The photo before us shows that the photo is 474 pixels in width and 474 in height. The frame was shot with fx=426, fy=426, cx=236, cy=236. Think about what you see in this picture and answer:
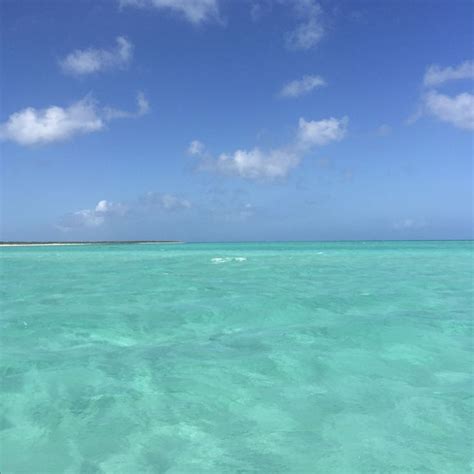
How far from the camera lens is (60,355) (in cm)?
755

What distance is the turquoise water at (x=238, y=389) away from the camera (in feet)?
13.8

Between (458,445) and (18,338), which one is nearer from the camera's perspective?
(458,445)


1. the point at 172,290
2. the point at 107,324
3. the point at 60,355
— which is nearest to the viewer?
the point at 60,355

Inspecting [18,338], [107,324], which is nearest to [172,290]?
[107,324]

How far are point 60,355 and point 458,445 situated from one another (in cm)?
626

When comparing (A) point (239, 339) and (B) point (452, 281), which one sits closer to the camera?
(A) point (239, 339)

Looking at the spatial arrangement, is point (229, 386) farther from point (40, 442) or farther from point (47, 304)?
point (47, 304)

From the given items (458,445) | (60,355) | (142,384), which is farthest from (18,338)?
(458,445)

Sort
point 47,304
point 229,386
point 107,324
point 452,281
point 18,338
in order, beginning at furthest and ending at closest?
1. point 452,281
2. point 47,304
3. point 107,324
4. point 18,338
5. point 229,386

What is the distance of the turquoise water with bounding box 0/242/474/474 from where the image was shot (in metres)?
4.21

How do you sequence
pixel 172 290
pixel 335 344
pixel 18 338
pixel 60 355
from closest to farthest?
pixel 60 355, pixel 335 344, pixel 18 338, pixel 172 290

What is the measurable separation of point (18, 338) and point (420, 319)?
8973 millimetres

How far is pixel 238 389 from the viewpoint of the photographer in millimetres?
5855

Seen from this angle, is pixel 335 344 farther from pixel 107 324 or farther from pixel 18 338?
pixel 18 338
